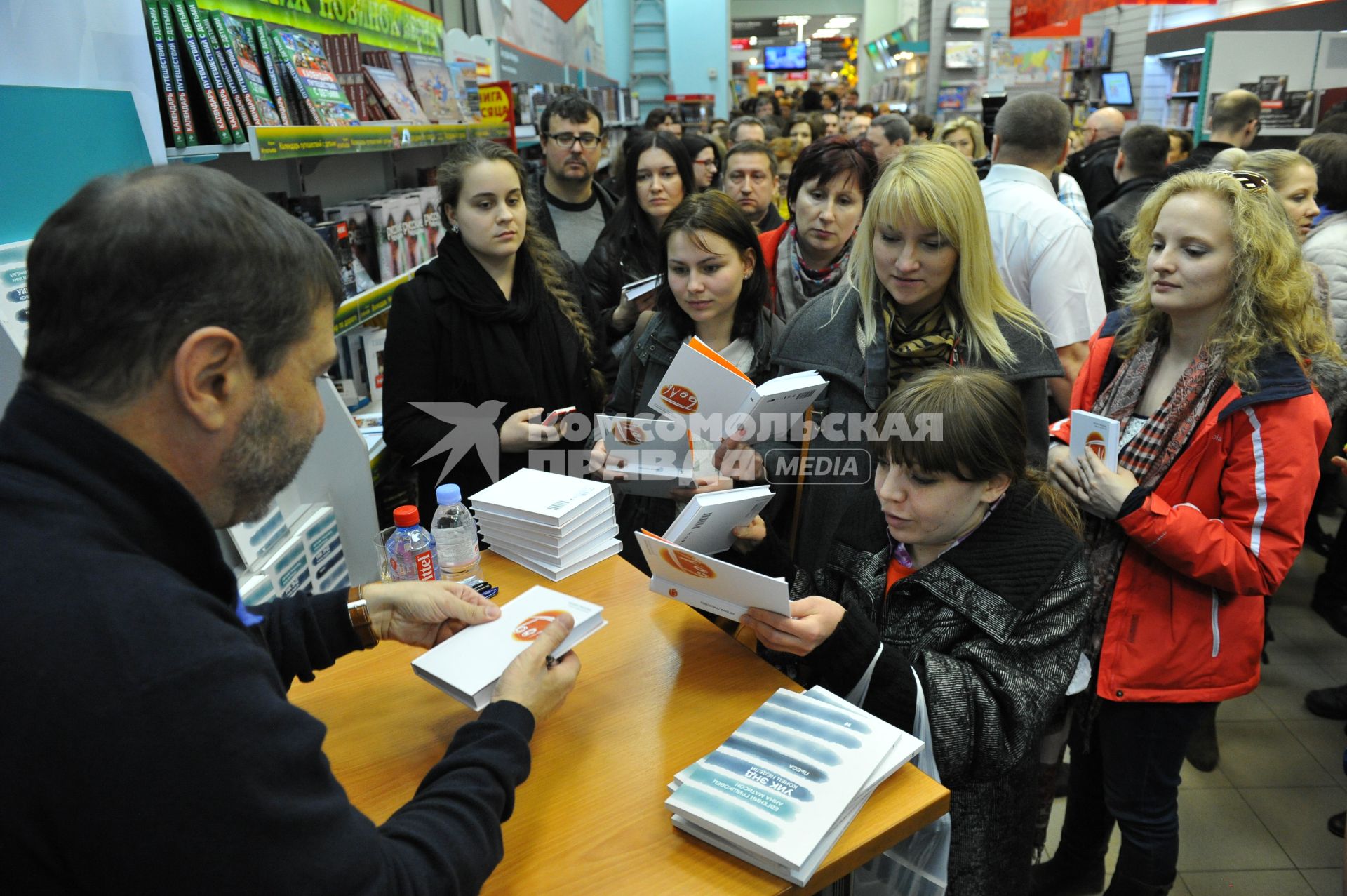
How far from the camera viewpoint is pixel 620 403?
2.87 meters

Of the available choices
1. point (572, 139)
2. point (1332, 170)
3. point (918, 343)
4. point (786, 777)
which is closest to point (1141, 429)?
point (918, 343)

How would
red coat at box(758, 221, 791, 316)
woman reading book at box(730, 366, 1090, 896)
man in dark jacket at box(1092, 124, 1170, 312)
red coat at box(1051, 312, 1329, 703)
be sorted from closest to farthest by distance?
woman reading book at box(730, 366, 1090, 896) < red coat at box(1051, 312, 1329, 703) < red coat at box(758, 221, 791, 316) < man in dark jacket at box(1092, 124, 1170, 312)

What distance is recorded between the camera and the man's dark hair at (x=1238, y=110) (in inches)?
213

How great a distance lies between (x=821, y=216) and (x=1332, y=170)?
7.18 ft

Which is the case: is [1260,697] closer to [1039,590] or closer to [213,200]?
[1039,590]

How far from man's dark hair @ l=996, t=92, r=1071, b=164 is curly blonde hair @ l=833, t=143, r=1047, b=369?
169 centimetres

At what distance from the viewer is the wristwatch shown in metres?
1.58

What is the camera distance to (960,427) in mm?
1671

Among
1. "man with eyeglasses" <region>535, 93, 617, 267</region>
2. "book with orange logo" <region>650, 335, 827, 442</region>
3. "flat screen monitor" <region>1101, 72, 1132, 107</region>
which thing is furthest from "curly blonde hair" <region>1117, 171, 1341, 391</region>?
"flat screen monitor" <region>1101, 72, 1132, 107</region>

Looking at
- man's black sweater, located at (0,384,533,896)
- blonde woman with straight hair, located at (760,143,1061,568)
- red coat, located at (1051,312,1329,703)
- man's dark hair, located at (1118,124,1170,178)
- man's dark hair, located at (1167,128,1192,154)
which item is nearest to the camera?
man's black sweater, located at (0,384,533,896)

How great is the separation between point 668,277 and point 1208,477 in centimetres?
158

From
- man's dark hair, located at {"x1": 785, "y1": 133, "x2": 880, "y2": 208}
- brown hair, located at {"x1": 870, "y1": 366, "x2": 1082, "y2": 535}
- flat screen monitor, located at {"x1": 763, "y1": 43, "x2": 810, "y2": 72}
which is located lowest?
brown hair, located at {"x1": 870, "y1": 366, "x2": 1082, "y2": 535}

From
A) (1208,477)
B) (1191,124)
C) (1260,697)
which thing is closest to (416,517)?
(1208,477)

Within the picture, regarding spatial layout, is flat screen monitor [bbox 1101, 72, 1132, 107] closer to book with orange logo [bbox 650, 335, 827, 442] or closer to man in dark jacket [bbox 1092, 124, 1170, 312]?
man in dark jacket [bbox 1092, 124, 1170, 312]
